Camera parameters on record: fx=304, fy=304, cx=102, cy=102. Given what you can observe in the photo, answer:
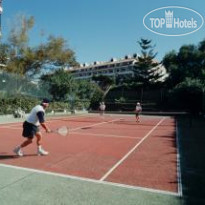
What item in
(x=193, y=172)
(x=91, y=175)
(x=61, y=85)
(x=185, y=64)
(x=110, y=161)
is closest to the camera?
(x=91, y=175)

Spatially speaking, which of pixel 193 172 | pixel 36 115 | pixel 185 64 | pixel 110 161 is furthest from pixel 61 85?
pixel 193 172

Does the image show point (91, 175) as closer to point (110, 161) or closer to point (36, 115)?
point (110, 161)

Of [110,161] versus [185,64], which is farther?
[185,64]

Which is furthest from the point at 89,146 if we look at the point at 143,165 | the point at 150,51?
the point at 150,51

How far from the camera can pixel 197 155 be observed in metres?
9.15

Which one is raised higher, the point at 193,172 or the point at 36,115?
the point at 36,115

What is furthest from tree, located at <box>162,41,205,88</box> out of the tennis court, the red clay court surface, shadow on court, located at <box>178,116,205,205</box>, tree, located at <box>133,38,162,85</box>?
the tennis court

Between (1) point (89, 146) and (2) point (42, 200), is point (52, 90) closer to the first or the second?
(1) point (89, 146)

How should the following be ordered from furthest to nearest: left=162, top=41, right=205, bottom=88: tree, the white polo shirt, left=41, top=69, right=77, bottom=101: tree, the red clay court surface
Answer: left=162, top=41, right=205, bottom=88: tree
left=41, top=69, right=77, bottom=101: tree
the white polo shirt
the red clay court surface

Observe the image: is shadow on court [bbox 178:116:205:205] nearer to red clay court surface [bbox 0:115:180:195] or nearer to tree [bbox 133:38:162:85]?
red clay court surface [bbox 0:115:180:195]

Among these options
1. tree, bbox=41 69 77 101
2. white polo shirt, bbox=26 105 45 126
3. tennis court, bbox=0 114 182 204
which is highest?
tree, bbox=41 69 77 101

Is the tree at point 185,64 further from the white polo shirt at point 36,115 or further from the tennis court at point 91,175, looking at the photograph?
the white polo shirt at point 36,115

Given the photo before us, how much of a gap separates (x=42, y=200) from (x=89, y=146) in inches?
224

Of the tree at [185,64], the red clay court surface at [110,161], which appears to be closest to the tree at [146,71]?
the tree at [185,64]
